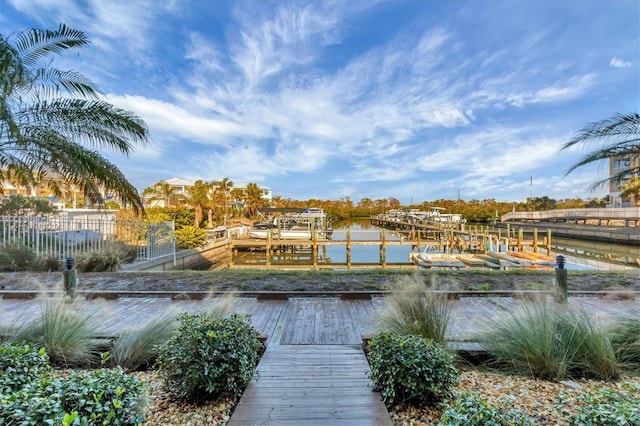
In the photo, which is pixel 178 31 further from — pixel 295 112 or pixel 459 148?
pixel 459 148

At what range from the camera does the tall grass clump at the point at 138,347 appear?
2.91 m

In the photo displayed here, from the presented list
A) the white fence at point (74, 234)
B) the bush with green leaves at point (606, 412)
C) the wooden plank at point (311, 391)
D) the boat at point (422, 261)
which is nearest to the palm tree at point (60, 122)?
the white fence at point (74, 234)

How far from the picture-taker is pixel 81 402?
158cm

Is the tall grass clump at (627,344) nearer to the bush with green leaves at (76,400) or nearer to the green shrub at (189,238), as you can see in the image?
the bush with green leaves at (76,400)

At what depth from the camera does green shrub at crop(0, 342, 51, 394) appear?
2055 mm

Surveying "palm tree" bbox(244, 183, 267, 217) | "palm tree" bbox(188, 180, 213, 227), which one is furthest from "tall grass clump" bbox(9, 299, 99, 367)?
"palm tree" bbox(244, 183, 267, 217)

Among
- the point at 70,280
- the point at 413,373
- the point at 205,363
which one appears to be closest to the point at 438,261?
the point at 413,373

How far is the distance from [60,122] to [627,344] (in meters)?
9.03

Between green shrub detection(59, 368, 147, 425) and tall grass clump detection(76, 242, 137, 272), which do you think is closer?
green shrub detection(59, 368, 147, 425)

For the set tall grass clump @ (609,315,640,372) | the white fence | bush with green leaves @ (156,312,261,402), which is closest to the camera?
bush with green leaves @ (156,312,261,402)

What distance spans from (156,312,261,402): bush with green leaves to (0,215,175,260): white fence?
8.52 meters

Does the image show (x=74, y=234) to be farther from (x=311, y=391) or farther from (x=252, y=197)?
(x=252, y=197)

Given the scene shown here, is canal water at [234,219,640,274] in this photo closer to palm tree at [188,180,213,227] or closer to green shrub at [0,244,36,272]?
palm tree at [188,180,213,227]

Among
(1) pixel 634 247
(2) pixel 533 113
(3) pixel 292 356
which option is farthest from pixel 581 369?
(1) pixel 634 247
